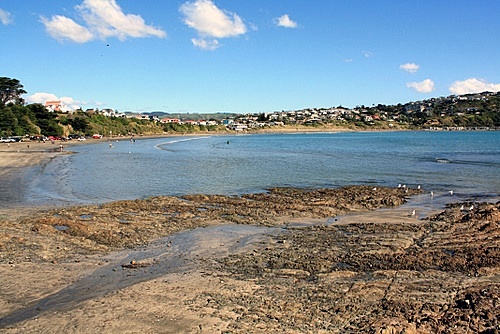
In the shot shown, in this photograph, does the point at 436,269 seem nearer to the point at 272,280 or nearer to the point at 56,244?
the point at 272,280

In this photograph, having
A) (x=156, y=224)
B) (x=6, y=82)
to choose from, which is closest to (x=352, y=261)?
(x=156, y=224)

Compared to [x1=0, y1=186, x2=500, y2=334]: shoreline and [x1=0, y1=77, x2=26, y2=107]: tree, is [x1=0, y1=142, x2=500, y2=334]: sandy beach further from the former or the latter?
[x1=0, y1=77, x2=26, y2=107]: tree

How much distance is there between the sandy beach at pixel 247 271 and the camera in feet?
28.2

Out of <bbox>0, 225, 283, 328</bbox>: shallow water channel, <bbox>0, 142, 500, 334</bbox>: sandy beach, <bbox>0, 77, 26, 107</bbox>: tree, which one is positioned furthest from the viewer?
<bbox>0, 77, 26, 107</bbox>: tree

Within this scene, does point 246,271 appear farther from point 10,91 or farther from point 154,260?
point 10,91

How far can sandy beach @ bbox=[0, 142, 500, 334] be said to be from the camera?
8594 mm

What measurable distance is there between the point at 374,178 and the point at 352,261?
2454 cm

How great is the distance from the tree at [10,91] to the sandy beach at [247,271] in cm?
11921

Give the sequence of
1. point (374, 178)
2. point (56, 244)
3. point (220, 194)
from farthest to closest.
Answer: point (374, 178) < point (220, 194) < point (56, 244)

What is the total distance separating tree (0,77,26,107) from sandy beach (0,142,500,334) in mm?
119211

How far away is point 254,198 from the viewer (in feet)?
82.0

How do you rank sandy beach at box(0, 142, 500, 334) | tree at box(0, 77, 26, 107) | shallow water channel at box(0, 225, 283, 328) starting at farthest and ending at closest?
tree at box(0, 77, 26, 107) < shallow water channel at box(0, 225, 283, 328) < sandy beach at box(0, 142, 500, 334)

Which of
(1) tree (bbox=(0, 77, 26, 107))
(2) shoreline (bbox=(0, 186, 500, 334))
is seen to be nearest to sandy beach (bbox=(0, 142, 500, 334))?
(2) shoreline (bbox=(0, 186, 500, 334))

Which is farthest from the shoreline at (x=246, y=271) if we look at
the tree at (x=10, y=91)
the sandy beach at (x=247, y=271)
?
the tree at (x=10, y=91)
